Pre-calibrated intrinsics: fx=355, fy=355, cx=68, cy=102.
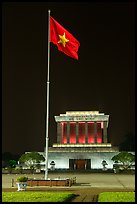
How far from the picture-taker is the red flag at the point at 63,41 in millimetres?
30969

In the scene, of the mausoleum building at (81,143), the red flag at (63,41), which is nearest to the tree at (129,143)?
the mausoleum building at (81,143)

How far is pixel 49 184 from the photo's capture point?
31.3 meters

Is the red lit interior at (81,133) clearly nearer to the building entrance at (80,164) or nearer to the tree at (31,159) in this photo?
the building entrance at (80,164)

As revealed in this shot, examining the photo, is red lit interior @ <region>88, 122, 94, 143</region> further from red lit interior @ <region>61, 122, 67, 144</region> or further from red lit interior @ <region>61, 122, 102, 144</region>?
red lit interior @ <region>61, 122, 67, 144</region>

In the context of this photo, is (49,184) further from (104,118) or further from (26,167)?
(104,118)

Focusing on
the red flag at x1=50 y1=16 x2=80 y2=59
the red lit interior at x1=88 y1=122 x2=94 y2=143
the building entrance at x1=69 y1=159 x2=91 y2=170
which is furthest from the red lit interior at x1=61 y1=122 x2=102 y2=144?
the red flag at x1=50 y1=16 x2=80 y2=59

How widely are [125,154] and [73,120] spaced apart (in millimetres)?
23978

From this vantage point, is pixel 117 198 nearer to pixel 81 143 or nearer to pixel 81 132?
pixel 81 143

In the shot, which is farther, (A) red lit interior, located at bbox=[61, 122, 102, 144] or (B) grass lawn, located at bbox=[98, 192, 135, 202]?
(A) red lit interior, located at bbox=[61, 122, 102, 144]

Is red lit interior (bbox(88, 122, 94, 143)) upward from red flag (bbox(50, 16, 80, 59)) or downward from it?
downward

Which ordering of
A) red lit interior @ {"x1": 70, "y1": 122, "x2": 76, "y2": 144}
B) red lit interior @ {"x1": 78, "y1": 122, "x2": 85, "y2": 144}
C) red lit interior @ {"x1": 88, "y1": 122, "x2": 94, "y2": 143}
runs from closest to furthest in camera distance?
red lit interior @ {"x1": 88, "y1": 122, "x2": 94, "y2": 143} → red lit interior @ {"x1": 78, "y1": 122, "x2": 85, "y2": 144} → red lit interior @ {"x1": 70, "y1": 122, "x2": 76, "y2": 144}

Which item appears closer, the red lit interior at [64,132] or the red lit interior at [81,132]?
the red lit interior at [64,132]

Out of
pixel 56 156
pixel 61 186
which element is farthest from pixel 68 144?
pixel 61 186

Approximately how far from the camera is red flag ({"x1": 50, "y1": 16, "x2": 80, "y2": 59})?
102 ft
